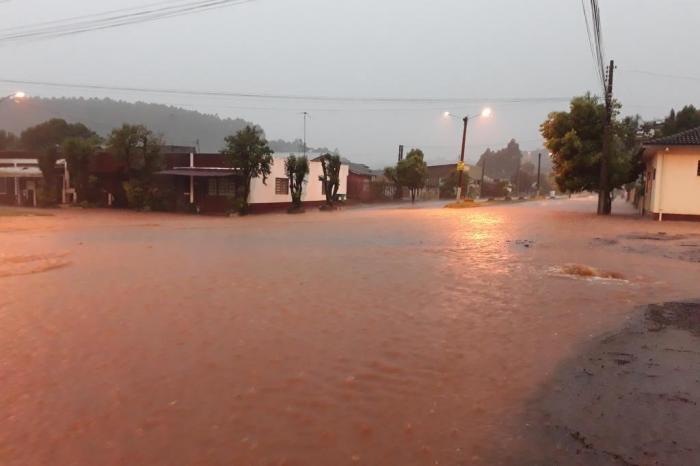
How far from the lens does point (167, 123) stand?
126 metres

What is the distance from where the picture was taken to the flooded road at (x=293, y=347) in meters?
4.00

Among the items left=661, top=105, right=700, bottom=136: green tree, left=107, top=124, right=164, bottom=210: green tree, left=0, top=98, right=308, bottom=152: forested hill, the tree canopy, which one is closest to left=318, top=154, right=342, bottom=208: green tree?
left=107, top=124, right=164, bottom=210: green tree

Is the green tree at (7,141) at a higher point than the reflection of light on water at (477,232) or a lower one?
higher

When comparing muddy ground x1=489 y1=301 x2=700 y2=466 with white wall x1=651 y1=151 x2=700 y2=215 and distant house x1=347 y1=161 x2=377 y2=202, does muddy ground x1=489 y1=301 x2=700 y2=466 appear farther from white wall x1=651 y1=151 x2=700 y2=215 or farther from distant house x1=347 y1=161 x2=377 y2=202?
distant house x1=347 y1=161 x2=377 y2=202

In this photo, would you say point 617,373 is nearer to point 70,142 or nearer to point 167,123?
point 70,142

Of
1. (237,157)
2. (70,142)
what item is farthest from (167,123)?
(237,157)

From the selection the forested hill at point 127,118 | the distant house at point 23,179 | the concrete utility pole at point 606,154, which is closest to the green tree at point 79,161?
the distant house at point 23,179

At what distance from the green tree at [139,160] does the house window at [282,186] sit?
756 centimetres

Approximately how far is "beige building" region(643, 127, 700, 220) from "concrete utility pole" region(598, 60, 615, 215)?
278 cm

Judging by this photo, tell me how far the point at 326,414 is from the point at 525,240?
13.9 metres

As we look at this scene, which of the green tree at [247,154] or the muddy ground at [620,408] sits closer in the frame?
the muddy ground at [620,408]

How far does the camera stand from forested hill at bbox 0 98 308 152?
10488cm

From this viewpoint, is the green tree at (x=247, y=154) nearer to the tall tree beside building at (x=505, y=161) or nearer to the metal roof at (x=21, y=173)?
the metal roof at (x=21, y=173)

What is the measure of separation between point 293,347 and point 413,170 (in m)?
50.3
